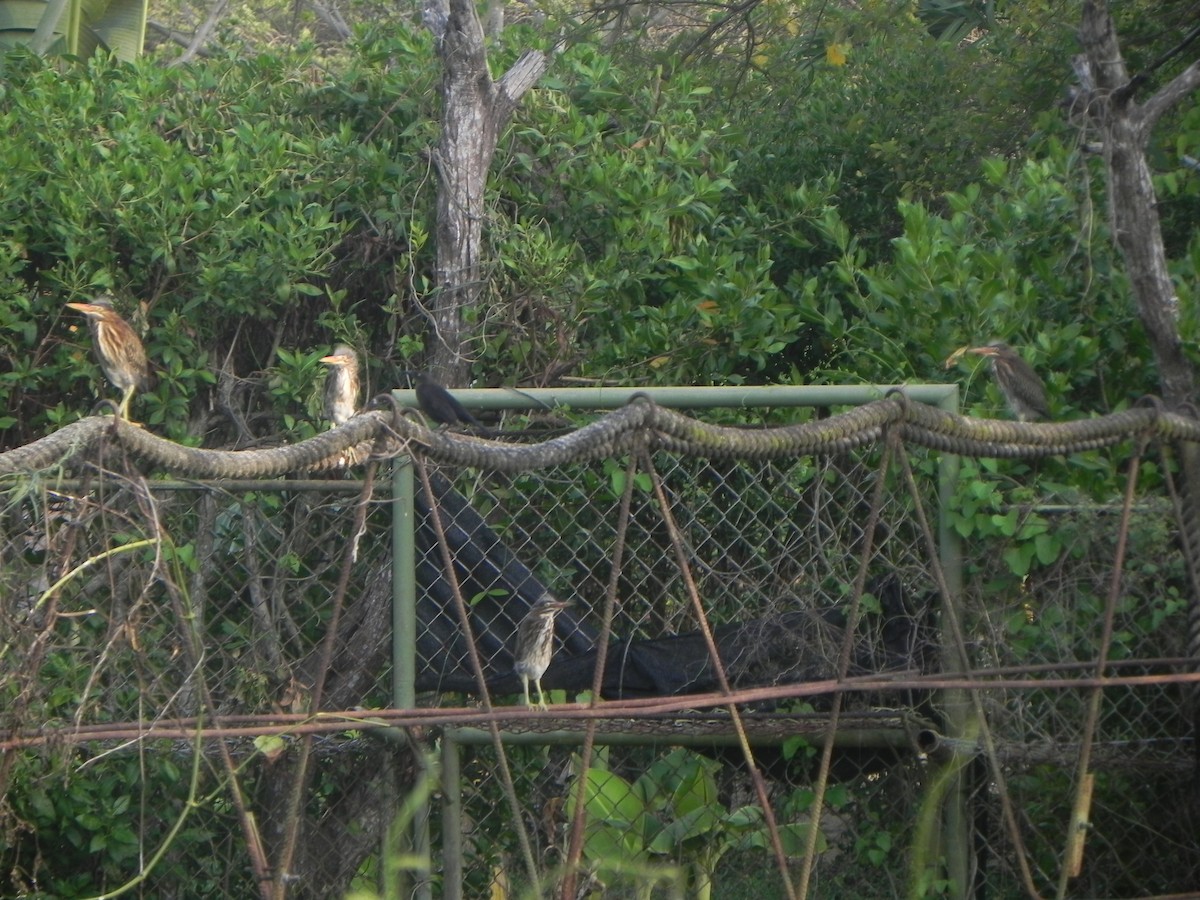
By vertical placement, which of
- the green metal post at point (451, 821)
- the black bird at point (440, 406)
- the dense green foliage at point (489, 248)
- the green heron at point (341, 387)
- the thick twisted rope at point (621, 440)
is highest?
the dense green foliage at point (489, 248)

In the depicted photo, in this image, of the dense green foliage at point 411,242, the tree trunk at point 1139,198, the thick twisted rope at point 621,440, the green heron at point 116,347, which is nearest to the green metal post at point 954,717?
the thick twisted rope at point 621,440

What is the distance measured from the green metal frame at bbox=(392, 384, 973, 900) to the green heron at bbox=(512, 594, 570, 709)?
179 mm

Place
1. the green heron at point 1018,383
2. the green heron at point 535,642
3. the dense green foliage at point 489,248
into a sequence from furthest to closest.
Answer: the dense green foliage at point 489,248 → the green heron at point 1018,383 → the green heron at point 535,642

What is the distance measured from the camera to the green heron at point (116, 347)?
17.1 feet

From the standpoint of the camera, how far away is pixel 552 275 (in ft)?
19.4

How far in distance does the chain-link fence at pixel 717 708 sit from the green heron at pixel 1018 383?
0.37 metres

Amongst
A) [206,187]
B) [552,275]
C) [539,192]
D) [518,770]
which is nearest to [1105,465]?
[518,770]

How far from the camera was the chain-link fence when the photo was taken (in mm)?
3814

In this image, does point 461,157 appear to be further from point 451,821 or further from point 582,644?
point 451,821

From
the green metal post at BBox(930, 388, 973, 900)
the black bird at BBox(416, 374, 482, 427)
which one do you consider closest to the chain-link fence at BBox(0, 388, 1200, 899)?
the green metal post at BBox(930, 388, 973, 900)

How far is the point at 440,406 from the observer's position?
13.4ft

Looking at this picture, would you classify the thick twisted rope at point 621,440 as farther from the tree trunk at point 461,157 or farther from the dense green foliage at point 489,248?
the tree trunk at point 461,157

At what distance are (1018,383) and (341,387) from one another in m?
2.61

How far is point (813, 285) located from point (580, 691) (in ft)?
8.40
